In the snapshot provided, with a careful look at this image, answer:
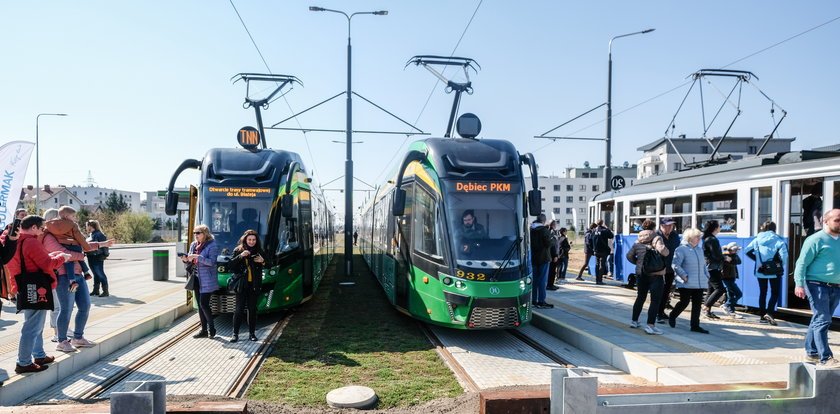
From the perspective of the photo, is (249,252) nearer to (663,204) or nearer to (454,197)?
(454,197)

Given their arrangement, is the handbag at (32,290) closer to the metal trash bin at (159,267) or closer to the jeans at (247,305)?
the jeans at (247,305)

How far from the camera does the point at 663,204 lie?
13422mm

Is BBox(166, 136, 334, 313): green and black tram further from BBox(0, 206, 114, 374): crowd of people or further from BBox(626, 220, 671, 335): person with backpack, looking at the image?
BBox(626, 220, 671, 335): person with backpack

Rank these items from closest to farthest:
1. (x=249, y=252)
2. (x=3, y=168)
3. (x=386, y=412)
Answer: (x=386, y=412) < (x=3, y=168) < (x=249, y=252)

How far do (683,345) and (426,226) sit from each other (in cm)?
412

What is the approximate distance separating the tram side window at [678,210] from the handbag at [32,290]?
1180 cm

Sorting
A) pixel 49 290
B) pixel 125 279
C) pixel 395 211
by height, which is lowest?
pixel 125 279

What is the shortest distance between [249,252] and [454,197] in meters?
3.25

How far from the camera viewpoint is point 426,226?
8.66m

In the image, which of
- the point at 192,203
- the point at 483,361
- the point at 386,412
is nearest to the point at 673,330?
the point at 483,361

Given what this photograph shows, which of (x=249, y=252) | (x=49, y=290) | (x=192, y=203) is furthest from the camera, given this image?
(x=192, y=203)

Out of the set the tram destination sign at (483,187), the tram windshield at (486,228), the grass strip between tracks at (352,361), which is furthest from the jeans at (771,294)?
the grass strip between tracks at (352,361)

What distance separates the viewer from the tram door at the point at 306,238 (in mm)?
10789

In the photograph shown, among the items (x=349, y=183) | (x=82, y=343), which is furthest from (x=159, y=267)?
(x=82, y=343)
